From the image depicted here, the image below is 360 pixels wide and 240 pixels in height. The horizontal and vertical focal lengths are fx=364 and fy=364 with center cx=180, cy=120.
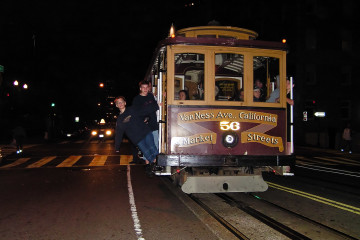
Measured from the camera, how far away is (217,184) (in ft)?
22.2

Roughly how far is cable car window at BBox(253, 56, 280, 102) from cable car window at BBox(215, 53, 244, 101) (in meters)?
0.32

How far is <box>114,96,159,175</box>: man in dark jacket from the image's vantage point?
7422 mm

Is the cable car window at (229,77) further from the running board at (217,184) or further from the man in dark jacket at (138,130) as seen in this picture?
the running board at (217,184)

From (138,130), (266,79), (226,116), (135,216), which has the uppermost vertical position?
(266,79)

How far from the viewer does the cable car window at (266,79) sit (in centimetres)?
728

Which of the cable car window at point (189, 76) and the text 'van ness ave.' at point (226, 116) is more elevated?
the cable car window at point (189, 76)

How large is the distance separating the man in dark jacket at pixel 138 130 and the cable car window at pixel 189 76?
0.70 meters

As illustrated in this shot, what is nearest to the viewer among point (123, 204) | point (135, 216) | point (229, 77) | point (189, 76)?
point (135, 216)

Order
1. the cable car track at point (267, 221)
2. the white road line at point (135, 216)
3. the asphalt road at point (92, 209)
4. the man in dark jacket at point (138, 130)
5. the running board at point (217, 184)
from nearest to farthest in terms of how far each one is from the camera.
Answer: the cable car track at point (267, 221)
the white road line at point (135, 216)
the asphalt road at point (92, 209)
the running board at point (217, 184)
the man in dark jacket at point (138, 130)

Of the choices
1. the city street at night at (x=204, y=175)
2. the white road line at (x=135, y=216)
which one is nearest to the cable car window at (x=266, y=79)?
the city street at night at (x=204, y=175)

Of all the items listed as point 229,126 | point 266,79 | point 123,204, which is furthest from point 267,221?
point 266,79

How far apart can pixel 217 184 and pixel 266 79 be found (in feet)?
8.09

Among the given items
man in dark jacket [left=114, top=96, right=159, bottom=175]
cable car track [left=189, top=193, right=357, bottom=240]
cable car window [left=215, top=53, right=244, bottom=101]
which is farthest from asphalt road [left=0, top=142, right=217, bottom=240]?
cable car window [left=215, top=53, right=244, bottom=101]

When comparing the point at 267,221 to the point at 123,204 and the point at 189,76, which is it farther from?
the point at 189,76
